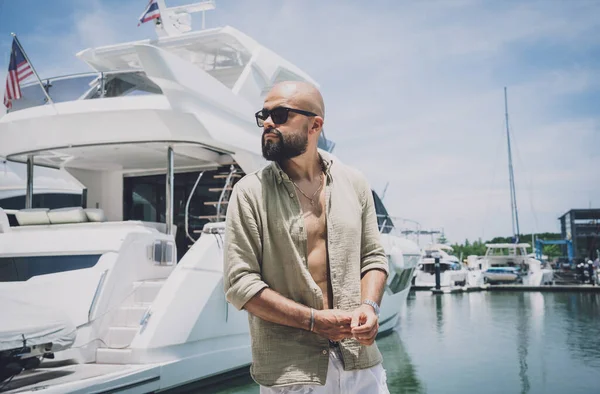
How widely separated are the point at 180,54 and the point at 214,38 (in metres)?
1.10

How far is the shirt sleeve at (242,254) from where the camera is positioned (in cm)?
161

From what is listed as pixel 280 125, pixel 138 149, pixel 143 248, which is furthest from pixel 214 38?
pixel 280 125

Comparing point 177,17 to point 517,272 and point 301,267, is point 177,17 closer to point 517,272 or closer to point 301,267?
point 301,267

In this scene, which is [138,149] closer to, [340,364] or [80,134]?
[80,134]

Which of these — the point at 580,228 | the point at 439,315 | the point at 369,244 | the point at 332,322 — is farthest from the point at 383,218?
the point at 580,228

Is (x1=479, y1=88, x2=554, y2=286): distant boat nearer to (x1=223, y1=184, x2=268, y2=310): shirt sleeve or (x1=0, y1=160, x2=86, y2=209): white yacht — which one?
(x1=0, y1=160, x2=86, y2=209): white yacht

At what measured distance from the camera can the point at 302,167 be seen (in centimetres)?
187

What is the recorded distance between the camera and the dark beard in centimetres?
177

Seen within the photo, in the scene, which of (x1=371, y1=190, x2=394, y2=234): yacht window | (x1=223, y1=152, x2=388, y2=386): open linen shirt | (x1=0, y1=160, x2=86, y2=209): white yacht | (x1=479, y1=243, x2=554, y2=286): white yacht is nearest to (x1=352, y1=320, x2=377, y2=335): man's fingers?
(x1=223, y1=152, x2=388, y2=386): open linen shirt

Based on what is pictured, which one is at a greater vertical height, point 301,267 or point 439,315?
point 301,267

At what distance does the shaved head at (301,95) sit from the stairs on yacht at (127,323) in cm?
459

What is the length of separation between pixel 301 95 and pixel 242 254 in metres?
0.53

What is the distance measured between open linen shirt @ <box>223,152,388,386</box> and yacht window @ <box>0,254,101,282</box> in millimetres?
4975

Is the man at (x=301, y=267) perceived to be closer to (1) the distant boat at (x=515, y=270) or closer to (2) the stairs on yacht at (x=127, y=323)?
(2) the stairs on yacht at (x=127, y=323)
